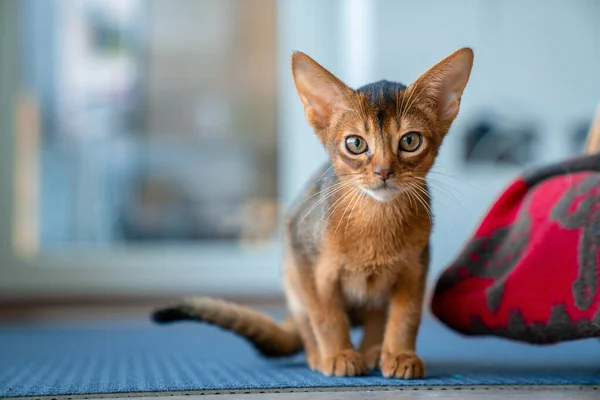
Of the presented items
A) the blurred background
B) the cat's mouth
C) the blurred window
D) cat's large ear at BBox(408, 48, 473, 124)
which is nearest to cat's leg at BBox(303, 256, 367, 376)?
the cat's mouth

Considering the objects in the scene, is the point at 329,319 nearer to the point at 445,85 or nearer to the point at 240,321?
the point at 240,321

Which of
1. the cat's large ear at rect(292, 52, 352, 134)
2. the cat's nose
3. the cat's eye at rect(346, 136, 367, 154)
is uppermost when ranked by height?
the cat's large ear at rect(292, 52, 352, 134)

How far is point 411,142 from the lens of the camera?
3.79ft

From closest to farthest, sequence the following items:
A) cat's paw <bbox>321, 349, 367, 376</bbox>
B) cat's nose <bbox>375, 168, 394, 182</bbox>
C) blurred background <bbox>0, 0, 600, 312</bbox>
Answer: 1. cat's nose <bbox>375, 168, 394, 182</bbox>
2. cat's paw <bbox>321, 349, 367, 376</bbox>
3. blurred background <bbox>0, 0, 600, 312</bbox>

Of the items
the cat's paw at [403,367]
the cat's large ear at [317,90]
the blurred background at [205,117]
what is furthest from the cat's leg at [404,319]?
the blurred background at [205,117]

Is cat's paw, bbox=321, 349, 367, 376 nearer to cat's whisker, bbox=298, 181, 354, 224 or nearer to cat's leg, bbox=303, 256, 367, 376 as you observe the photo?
cat's leg, bbox=303, 256, 367, 376

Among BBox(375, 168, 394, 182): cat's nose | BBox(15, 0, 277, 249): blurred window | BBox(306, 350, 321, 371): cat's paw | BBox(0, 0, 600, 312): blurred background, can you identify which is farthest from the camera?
BBox(15, 0, 277, 249): blurred window

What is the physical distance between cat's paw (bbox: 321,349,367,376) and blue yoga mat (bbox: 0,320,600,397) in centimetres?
2

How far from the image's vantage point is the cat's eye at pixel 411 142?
115cm

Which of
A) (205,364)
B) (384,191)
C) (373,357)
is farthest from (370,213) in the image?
(205,364)

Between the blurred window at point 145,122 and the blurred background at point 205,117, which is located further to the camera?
the blurred window at point 145,122

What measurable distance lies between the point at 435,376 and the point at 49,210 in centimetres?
240

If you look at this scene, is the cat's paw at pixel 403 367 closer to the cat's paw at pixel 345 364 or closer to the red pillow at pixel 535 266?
the cat's paw at pixel 345 364

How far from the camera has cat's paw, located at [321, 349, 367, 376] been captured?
1.21 meters
